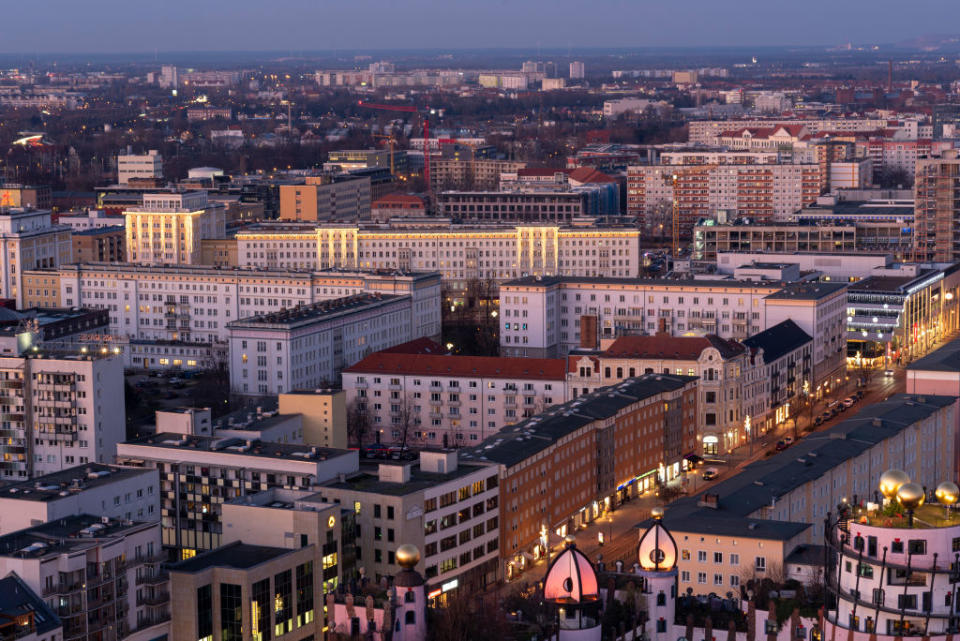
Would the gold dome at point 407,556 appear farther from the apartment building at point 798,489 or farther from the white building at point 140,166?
the white building at point 140,166

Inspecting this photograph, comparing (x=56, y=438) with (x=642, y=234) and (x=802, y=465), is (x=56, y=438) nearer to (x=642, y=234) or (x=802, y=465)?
(x=802, y=465)

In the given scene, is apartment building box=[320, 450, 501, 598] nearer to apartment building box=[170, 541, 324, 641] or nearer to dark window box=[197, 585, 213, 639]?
apartment building box=[170, 541, 324, 641]

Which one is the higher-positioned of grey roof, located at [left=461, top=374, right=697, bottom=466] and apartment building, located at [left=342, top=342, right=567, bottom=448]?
grey roof, located at [left=461, top=374, right=697, bottom=466]

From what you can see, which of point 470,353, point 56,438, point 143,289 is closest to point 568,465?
point 56,438

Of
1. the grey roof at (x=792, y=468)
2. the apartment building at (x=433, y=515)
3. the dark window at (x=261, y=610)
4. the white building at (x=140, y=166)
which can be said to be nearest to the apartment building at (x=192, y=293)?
the grey roof at (x=792, y=468)

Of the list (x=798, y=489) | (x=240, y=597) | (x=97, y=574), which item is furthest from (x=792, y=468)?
(x=97, y=574)

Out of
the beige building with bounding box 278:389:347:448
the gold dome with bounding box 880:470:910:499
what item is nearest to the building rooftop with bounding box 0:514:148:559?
the beige building with bounding box 278:389:347:448
